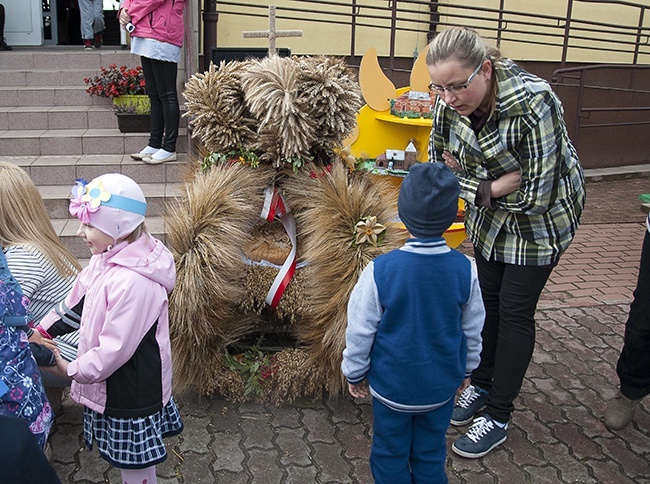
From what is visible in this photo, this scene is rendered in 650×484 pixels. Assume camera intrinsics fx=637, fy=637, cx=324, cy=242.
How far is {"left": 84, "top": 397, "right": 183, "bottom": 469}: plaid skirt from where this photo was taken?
7.20ft

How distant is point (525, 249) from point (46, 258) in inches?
75.1

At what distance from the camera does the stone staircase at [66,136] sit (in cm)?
495

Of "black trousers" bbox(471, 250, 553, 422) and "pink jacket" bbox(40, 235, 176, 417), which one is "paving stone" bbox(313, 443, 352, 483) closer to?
"black trousers" bbox(471, 250, 553, 422)

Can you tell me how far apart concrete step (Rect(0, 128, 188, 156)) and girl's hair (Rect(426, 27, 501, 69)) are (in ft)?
12.3

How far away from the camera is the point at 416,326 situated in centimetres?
208

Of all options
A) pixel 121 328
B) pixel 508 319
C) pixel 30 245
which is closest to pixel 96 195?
pixel 121 328

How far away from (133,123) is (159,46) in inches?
40.7

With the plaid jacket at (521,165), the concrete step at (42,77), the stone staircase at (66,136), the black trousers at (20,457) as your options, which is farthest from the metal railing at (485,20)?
the black trousers at (20,457)

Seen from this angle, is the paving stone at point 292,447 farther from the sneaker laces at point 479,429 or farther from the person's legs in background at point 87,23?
the person's legs in background at point 87,23

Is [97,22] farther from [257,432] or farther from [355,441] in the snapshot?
[355,441]

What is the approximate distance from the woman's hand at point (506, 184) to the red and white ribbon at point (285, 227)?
928 millimetres

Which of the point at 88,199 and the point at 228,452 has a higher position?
the point at 88,199

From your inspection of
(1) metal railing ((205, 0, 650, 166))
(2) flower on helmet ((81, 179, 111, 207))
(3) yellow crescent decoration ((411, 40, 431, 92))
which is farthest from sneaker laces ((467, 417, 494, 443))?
(1) metal railing ((205, 0, 650, 166))

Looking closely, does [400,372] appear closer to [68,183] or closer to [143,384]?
[143,384]
